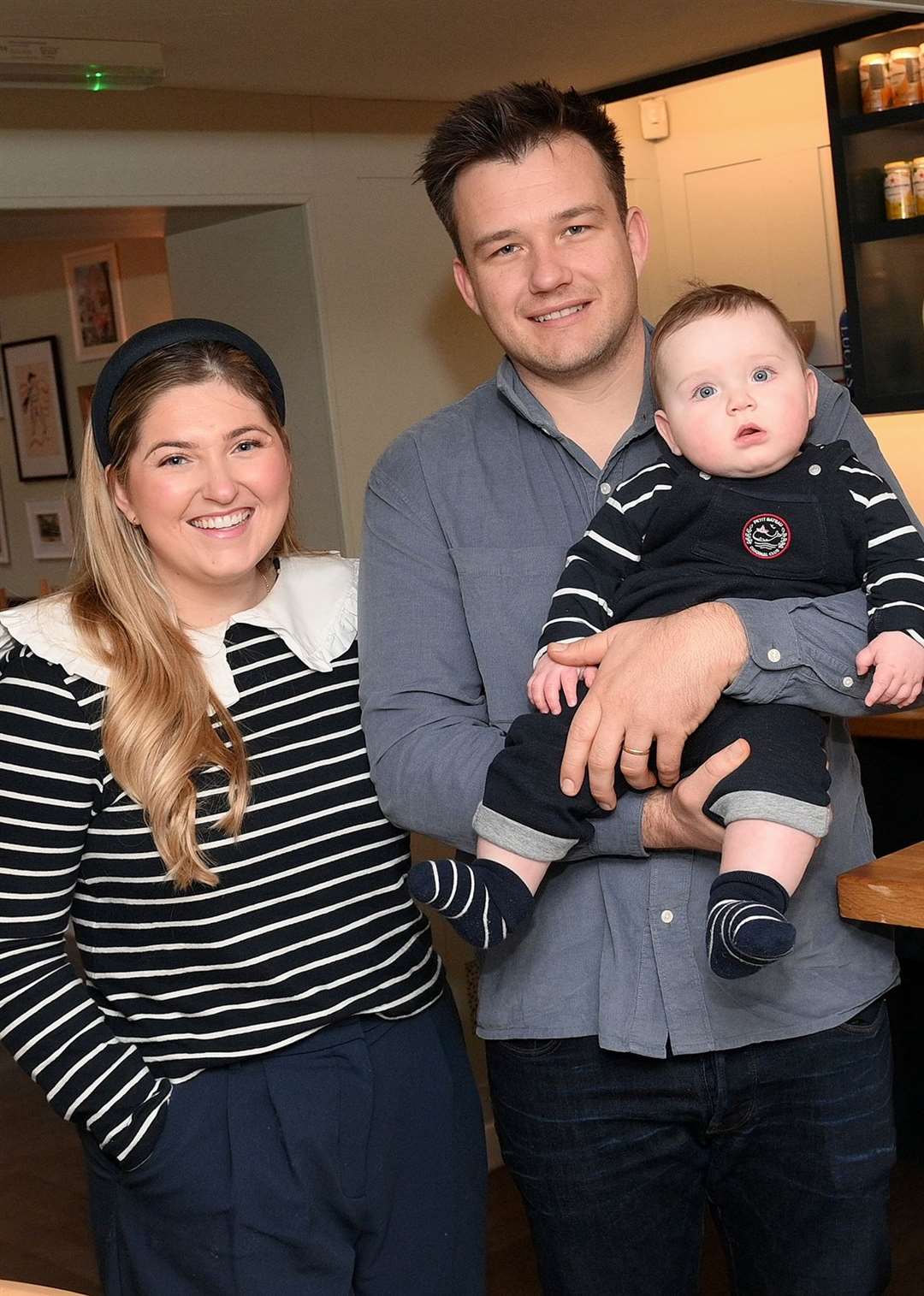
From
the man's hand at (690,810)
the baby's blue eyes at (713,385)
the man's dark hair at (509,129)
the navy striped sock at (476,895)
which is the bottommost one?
the navy striped sock at (476,895)

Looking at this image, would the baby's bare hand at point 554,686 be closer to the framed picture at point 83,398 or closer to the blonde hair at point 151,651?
→ the blonde hair at point 151,651

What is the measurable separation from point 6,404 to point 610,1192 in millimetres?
6958

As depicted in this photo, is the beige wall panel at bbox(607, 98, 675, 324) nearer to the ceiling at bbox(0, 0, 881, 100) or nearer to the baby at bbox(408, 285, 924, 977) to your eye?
the ceiling at bbox(0, 0, 881, 100)

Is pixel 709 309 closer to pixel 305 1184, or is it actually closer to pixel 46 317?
pixel 305 1184

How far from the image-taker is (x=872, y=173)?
4.16 m

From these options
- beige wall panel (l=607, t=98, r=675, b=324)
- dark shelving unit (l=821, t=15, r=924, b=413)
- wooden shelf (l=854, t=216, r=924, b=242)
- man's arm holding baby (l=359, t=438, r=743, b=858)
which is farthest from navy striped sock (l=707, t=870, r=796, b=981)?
beige wall panel (l=607, t=98, r=675, b=324)

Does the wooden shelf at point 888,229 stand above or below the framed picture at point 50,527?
above

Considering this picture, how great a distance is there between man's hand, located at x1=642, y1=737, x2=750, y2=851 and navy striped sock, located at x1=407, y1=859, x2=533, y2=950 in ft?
0.55

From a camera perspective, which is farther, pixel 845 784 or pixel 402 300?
pixel 402 300

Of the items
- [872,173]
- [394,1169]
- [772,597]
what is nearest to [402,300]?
[872,173]

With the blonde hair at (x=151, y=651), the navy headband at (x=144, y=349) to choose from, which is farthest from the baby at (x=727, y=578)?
the navy headband at (x=144, y=349)

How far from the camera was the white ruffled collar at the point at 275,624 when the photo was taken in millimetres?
1814

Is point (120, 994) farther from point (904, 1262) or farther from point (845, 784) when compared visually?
point (904, 1262)

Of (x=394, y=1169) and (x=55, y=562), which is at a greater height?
(x=55, y=562)
